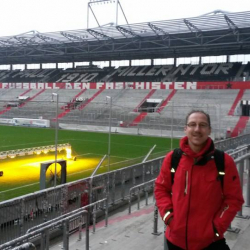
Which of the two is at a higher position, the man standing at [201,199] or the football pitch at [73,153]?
the man standing at [201,199]

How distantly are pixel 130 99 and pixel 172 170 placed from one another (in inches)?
1554

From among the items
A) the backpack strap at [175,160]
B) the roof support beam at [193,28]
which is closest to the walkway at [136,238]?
the backpack strap at [175,160]

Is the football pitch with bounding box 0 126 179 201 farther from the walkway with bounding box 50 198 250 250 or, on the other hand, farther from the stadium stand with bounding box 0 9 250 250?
the walkway with bounding box 50 198 250 250

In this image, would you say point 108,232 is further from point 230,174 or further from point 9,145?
point 9,145

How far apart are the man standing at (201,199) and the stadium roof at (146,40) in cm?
3195

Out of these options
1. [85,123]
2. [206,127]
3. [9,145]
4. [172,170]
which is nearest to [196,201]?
[172,170]

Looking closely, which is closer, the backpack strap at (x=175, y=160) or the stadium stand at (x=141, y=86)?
the backpack strap at (x=175, y=160)

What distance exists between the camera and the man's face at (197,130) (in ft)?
9.64

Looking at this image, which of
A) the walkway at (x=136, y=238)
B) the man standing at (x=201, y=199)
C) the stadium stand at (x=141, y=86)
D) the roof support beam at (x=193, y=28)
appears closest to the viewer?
the man standing at (x=201, y=199)

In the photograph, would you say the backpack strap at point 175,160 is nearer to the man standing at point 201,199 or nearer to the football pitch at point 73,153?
the man standing at point 201,199

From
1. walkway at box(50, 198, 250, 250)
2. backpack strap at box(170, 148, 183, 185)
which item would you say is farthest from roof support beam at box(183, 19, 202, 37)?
backpack strap at box(170, 148, 183, 185)

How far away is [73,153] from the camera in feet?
68.5

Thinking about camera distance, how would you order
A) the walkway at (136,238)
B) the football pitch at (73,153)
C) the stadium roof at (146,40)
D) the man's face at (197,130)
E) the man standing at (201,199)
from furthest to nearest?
the stadium roof at (146,40) → the football pitch at (73,153) → the walkway at (136,238) → the man's face at (197,130) → the man standing at (201,199)

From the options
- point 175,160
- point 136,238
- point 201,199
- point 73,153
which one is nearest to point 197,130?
point 175,160
